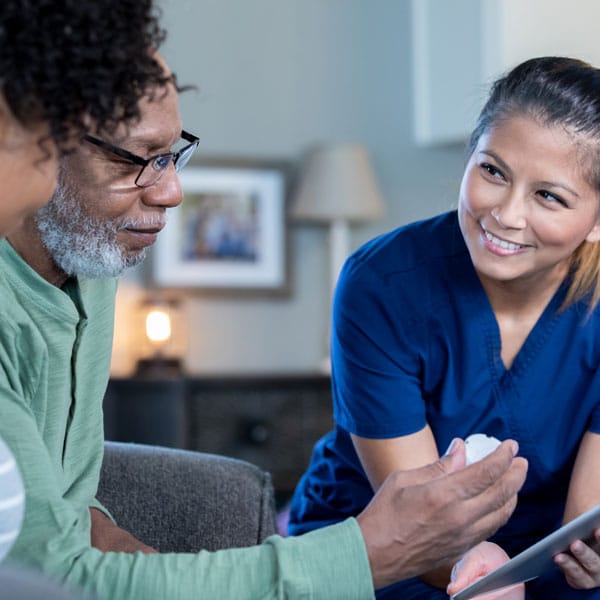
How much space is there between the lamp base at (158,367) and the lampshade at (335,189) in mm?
730

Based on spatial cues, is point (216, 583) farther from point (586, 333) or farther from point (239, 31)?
point (239, 31)

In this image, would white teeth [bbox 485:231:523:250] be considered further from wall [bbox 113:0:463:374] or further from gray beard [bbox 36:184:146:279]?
wall [bbox 113:0:463:374]

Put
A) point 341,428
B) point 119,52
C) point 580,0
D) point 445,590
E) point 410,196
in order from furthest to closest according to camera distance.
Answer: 1. point 410,196
2. point 580,0
3. point 341,428
4. point 445,590
5. point 119,52

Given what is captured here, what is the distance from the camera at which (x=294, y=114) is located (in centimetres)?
466

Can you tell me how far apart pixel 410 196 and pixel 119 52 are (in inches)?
148

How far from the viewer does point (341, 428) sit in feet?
6.27

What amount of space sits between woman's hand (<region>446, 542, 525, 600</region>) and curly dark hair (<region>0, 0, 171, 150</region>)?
87cm

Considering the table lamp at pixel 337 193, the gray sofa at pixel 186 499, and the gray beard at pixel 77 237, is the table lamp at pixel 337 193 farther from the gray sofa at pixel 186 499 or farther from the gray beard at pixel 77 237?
the gray beard at pixel 77 237

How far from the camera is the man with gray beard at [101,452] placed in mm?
1201

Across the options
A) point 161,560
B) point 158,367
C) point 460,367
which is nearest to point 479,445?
point 460,367

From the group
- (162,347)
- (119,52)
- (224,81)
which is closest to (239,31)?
(224,81)

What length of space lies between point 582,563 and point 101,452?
697 millimetres

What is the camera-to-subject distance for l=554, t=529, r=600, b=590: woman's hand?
5.24 feet

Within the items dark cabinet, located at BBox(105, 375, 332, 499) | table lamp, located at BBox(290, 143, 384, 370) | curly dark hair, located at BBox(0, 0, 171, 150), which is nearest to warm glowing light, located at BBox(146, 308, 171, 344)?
dark cabinet, located at BBox(105, 375, 332, 499)
